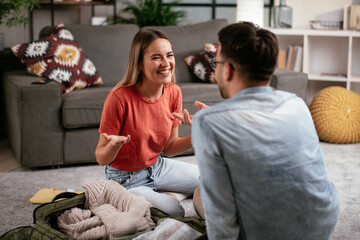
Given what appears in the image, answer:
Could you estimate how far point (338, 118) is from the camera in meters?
3.55

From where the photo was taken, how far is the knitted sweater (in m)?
1.64

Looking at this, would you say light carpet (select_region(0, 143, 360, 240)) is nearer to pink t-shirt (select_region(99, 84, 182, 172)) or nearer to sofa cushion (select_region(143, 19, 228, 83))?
pink t-shirt (select_region(99, 84, 182, 172))

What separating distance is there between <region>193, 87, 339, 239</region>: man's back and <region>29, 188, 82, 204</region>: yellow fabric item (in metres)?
1.37

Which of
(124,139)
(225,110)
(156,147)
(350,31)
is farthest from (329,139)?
(225,110)

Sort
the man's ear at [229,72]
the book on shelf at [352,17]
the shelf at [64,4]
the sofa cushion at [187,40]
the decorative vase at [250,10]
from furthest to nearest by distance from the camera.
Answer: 1. the shelf at [64,4]
2. the book on shelf at [352,17]
3. the decorative vase at [250,10]
4. the sofa cushion at [187,40]
5. the man's ear at [229,72]

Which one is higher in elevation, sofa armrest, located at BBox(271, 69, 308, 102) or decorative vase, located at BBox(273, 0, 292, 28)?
decorative vase, located at BBox(273, 0, 292, 28)

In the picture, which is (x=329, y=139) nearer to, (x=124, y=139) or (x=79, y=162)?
(x=79, y=162)

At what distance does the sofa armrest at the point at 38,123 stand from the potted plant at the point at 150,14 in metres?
1.65

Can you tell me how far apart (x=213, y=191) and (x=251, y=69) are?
0.34 metres

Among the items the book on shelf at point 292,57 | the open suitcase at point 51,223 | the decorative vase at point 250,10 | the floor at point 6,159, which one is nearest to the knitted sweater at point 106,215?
the open suitcase at point 51,223

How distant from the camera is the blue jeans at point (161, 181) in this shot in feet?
6.47

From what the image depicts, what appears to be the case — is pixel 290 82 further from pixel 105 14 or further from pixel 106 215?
pixel 105 14

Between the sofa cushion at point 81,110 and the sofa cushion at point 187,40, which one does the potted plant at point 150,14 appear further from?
the sofa cushion at point 81,110

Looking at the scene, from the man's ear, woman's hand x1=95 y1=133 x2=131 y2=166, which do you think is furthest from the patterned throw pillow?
the man's ear
